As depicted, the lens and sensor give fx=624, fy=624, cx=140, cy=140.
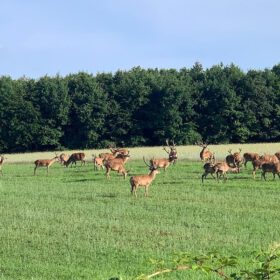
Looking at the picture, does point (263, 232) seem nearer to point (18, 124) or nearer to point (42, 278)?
point (42, 278)

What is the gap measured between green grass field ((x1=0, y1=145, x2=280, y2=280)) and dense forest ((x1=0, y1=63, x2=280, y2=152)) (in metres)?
38.1

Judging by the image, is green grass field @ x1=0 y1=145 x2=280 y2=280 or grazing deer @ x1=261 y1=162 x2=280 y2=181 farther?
grazing deer @ x1=261 y1=162 x2=280 y2=181

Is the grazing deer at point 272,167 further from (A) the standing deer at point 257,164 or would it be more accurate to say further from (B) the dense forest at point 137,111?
(B) the dense forest at point 137,111

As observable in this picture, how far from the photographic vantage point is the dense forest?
209 feet

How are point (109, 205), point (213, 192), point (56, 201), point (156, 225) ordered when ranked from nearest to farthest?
point (156, 225), point (109, 205), point (56, 201), point (213, 192)

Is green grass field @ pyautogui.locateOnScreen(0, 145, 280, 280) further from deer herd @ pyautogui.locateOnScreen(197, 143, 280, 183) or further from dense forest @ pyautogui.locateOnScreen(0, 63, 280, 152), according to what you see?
dense forest @ pyautogui.locateOnScreen(0, 63, 280, 152)

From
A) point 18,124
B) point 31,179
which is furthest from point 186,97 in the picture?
point 31,179

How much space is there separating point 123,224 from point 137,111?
51076mm

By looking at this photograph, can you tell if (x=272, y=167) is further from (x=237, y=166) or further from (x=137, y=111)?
(x=137, y=111)

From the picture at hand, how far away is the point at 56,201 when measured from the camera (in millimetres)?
20219

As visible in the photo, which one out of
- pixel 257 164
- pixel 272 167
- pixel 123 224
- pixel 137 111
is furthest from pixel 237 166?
pixel 137 111

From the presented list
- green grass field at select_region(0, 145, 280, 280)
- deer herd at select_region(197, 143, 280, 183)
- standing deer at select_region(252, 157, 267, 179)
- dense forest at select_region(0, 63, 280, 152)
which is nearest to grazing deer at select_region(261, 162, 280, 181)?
deer herd at select_region(197, 143, 280, 183)

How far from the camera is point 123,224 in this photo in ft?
50.4

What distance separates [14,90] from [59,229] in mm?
52776
